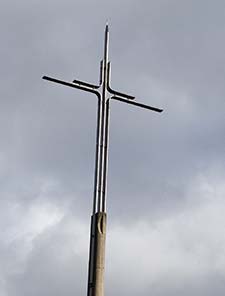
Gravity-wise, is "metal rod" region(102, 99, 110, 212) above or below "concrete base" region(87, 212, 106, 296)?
above

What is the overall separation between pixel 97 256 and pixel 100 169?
4054 millimetres

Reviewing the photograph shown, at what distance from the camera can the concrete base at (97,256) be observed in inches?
1345

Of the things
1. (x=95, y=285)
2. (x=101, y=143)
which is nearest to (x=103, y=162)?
(x=101, y=143)

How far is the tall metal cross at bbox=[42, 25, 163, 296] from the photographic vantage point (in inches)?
1353

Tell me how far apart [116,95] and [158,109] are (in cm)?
215

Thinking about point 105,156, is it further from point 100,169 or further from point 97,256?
point 97,256

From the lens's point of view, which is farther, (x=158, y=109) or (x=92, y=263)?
(x=158, y=109)

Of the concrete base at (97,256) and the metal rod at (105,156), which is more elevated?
the metal rod at (105,156)

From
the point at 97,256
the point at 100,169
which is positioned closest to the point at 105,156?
the point at 100,169

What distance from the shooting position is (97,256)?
34.5m

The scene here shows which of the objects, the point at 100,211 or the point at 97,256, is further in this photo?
the point at 100,211

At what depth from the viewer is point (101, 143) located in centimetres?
3681

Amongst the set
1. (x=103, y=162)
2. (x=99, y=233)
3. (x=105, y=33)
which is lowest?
(x=99, y=233)

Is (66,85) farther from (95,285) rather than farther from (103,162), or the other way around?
(95,285)
